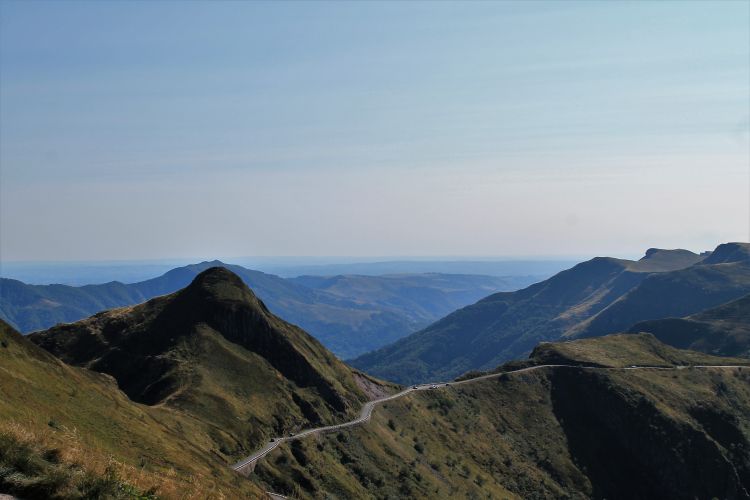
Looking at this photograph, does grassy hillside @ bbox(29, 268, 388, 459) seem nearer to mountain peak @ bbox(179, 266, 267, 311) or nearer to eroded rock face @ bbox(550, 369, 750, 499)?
mountain peak @ bbox(179, 266, 267, 311)

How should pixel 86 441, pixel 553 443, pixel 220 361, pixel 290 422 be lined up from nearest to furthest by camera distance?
pixel 86 441
pixel 290 422
pixel 220 361
pixel 553 443

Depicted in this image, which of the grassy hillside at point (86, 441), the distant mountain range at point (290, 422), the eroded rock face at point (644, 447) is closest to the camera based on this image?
the grassy hillside at point (86, 441)

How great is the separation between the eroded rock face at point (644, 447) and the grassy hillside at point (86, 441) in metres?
125

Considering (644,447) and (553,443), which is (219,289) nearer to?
(553,443)

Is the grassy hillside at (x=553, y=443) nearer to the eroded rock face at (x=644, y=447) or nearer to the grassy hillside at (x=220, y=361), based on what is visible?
the eroded rock face at (x=644, y=447)

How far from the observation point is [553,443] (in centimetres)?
17550

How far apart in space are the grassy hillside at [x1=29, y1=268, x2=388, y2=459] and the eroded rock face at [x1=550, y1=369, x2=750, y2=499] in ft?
242

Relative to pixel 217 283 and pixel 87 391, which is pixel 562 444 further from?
pixel 87 391

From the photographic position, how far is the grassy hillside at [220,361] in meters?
113

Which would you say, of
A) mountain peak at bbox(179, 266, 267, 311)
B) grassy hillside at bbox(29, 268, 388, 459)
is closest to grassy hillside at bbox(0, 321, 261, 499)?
grassy hillside at bbox(29, 268, 388, 459)

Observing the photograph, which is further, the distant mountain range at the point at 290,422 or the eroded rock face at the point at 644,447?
the eroded rock face at the point at 644,447

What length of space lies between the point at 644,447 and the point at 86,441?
172630 millimetres

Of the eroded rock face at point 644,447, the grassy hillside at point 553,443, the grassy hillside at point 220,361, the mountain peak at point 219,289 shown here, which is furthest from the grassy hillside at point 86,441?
the eroded rock face at point 644,447

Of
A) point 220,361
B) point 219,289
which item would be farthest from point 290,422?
point 219,289
